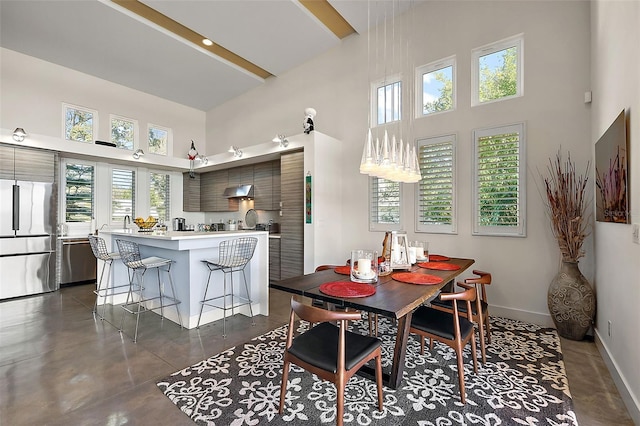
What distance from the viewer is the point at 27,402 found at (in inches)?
79.0

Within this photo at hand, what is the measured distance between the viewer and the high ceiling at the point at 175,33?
4225 millimetres

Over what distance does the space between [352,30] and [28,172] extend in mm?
5831

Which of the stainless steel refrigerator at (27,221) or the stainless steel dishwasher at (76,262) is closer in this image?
the stainless steel refrigerator at (27,221)

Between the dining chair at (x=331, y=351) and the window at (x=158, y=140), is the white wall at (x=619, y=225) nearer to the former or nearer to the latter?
the dining chair at (x=331, y=351)

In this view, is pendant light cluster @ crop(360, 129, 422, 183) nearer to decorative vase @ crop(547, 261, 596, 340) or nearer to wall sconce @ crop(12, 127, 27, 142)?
decorative vase @ crop(547, 261, 596, 340)

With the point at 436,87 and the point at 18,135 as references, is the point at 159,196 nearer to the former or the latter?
the point at 18,135

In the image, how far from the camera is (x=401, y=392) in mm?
2094

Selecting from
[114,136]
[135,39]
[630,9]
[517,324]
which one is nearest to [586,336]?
[517,324]

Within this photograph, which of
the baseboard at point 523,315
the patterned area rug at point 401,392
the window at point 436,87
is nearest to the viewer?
the patterned area rug at point 401,392

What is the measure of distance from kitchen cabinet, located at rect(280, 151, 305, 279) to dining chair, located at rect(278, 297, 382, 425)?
297 cm

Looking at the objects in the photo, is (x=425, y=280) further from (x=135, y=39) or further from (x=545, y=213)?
(x=135, y=39)

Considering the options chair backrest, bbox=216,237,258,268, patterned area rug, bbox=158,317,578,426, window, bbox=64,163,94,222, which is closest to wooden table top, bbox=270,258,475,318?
patterned area rug, bbox=158,317,578,426

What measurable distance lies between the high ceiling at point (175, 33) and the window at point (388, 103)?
1.03m

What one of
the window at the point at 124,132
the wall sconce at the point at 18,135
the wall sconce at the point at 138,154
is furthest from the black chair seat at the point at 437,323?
the window at the point at 124,132
